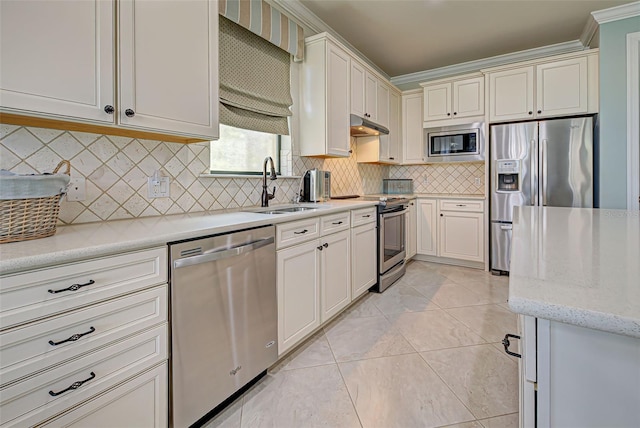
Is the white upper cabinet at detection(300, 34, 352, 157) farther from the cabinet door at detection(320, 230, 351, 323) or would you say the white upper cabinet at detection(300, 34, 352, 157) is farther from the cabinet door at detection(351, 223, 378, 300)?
the cabinet door at detection(320, 230, 351, 323)

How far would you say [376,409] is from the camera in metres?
1.56

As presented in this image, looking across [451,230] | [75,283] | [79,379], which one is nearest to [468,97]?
[451,230]

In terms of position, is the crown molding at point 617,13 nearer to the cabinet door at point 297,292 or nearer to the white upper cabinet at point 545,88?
the white upper cabinet at point 545,88

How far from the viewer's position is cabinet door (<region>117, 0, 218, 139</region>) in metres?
1.39

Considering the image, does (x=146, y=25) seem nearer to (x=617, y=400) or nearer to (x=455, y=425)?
(x=617, y=400)

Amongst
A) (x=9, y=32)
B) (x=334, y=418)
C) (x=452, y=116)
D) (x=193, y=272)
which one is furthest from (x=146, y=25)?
(x=452, y=116)

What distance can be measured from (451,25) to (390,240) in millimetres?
2328

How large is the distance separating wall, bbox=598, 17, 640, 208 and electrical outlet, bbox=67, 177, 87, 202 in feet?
14.1

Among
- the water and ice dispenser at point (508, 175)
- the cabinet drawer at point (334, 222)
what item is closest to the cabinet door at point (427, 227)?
the water and ice dispenser at point (508, 175)

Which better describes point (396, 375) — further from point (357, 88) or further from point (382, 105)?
point (382, 105)

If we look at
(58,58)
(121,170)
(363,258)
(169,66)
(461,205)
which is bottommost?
(363,258)

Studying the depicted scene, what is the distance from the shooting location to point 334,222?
7.86 ft

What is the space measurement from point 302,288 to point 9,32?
1.75 meters

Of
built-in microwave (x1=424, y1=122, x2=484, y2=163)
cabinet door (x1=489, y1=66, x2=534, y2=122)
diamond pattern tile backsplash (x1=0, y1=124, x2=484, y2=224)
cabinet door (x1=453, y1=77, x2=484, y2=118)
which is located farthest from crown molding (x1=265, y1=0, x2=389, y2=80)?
cabinet door (x1=489, y1=66, x2=534, y2=122)
